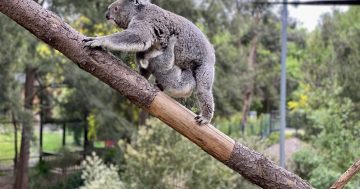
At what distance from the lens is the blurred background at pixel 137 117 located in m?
6.98

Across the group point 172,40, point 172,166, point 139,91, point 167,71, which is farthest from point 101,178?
point 139,91

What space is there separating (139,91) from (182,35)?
1.58 ft

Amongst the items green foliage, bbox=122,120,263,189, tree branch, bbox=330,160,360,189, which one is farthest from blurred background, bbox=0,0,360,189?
tree branch, bbox=330,160,360,189

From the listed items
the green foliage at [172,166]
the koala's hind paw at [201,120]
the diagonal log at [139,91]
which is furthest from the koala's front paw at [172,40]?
the green foliage at [172,166]

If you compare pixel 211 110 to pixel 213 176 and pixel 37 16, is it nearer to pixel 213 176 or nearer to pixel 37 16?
pixel 37 16

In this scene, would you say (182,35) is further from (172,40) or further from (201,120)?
(201,120)

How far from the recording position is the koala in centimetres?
275

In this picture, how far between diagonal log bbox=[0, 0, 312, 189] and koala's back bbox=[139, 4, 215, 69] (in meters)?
0.35

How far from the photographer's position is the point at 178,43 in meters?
2.78

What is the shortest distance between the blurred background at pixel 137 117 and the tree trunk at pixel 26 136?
0.03 m

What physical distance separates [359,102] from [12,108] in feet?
19.3

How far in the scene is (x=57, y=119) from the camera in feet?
39.5

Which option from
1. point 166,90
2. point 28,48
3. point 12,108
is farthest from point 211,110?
point 28,48

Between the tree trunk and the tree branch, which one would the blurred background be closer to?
the tree trunk
